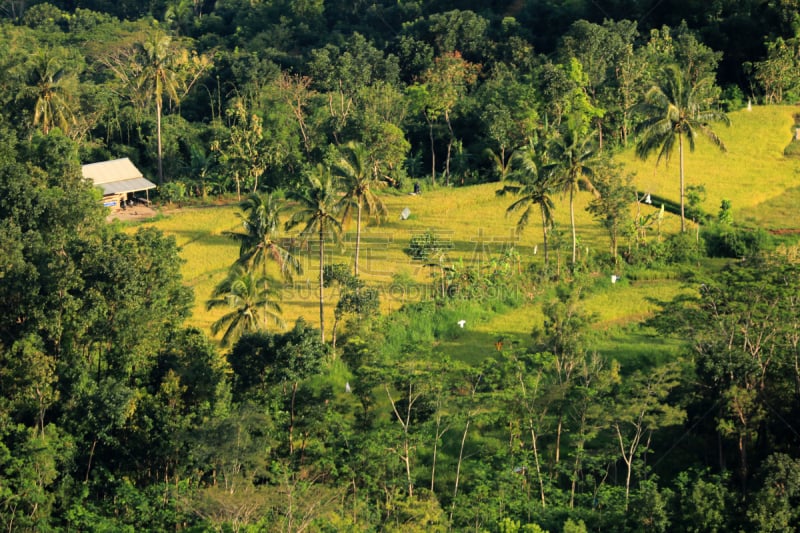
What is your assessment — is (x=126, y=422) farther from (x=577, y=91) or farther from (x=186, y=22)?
(x=186, y=22)

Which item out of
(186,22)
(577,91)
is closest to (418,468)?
(577,91)

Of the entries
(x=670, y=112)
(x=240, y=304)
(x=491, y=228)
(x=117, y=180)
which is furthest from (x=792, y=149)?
(x=240, y=304)

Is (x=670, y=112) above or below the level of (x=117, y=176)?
above

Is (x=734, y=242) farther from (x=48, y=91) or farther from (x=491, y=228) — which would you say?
(x=48, y=91)

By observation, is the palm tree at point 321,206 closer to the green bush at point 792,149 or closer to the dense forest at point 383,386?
the dense forest at point 383,386

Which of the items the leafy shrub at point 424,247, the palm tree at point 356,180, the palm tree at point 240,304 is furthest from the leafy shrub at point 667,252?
the palm tree at point 240,304

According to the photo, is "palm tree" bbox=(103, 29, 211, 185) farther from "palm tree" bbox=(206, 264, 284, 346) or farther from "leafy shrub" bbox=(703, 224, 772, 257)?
"leafy shrub" bbox=(703, 224, 772, 257)

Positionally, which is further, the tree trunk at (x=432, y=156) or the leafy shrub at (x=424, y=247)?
the tree trunk at (x=432, y=156)
